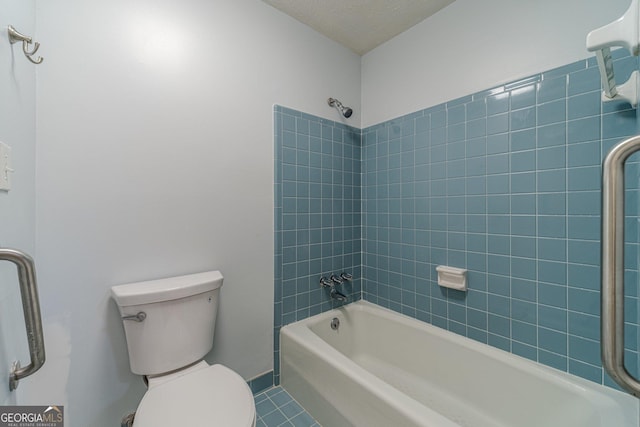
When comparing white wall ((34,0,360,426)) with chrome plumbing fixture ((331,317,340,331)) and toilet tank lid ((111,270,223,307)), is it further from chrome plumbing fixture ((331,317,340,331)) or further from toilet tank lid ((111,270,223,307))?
chrome plumbing fixture ((331,317,340,331))

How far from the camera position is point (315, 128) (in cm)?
180

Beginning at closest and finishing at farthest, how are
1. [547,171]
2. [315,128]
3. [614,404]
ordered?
[614,404] → [547,171] → [315,128]

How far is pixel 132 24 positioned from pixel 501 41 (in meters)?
1.81

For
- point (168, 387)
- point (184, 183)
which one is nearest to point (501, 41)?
point (184, 183)

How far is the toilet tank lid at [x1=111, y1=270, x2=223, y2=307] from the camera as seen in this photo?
106 cm

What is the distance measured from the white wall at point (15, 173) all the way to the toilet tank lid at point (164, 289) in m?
0.28

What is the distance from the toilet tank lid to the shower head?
138 cm

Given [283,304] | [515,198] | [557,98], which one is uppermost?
[557,98]

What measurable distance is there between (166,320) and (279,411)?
82 centimetres

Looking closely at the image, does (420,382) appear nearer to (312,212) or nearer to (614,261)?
(312,212)

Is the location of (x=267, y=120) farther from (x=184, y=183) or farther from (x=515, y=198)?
(x=515, y=198)

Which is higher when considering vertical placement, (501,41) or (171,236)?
(501,41)

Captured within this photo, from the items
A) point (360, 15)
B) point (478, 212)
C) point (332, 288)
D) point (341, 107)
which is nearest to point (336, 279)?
point (332, 288)

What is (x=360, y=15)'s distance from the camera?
1.64 meters
